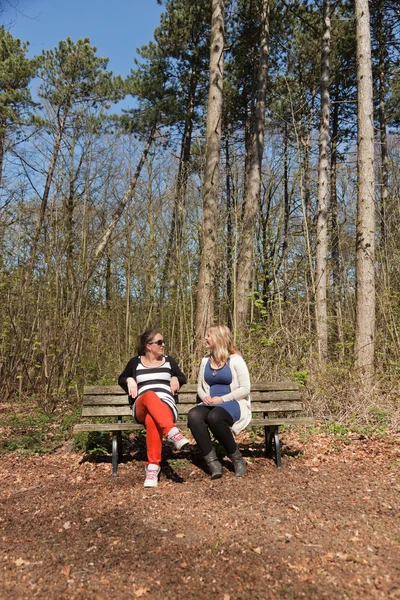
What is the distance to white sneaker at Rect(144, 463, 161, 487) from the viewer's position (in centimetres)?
365

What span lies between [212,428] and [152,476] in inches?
24.3

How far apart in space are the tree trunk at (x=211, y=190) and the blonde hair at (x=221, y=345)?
2360 mm

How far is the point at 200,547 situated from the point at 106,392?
206 centimetres

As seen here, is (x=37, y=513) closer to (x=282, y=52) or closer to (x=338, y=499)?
(x=338, y=499)

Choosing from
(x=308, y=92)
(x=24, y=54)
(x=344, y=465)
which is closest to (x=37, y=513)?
(x=344, y=465)

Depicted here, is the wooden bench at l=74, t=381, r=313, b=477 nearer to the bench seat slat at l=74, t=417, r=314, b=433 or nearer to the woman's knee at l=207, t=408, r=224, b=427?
the bench seat slat at l=74, t=417, r=314, b=433

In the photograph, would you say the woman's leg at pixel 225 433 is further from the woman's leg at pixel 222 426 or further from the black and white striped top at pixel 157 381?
the black and white striped top at pixel 157 381

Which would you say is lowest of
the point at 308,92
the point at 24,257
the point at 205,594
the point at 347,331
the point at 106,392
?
the point at 205,594

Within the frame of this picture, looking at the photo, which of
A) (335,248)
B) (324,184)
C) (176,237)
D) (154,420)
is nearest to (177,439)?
(154,420)

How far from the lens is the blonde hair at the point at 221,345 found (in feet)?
13.5

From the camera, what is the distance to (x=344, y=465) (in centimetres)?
421

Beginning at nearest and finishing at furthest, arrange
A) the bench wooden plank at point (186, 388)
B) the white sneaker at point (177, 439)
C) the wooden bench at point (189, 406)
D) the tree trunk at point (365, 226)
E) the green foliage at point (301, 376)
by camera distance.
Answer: the white sneaker at point (177, 439) < the wooden bench at point (189, 406) < the bench wooden plank at point (186, 388) < the green foliage at point (301, 376) < the tree trunk at point (365, 226)

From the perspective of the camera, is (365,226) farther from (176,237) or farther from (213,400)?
(213,400)

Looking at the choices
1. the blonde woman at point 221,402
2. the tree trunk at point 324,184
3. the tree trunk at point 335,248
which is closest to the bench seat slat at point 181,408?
the blonde woman at point 221,402
